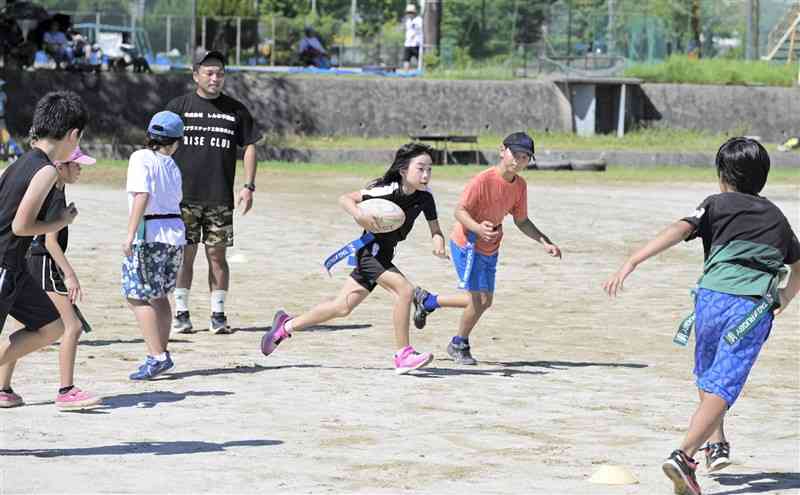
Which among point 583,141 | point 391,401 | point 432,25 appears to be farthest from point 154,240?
point 432,25

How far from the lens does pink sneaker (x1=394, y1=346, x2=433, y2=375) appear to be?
382 inches

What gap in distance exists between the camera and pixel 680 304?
13914mm

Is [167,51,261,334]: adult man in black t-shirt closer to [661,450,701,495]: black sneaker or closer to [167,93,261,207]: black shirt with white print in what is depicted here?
[167,93,261,207]: black shirt with white print

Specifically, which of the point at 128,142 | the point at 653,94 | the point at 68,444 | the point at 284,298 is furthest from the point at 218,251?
the point at 653,94

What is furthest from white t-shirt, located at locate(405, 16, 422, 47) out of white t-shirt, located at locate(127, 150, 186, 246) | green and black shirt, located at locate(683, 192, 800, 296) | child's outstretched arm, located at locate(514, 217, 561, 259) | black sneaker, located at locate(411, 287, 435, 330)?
green and black shirt, located at locate(683, 192, 800, 296)

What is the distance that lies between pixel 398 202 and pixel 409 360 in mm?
1028

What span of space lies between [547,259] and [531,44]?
23.0 meters

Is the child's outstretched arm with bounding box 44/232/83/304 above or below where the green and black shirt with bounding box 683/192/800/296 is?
below

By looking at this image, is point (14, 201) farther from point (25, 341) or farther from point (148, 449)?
point (148, 449)

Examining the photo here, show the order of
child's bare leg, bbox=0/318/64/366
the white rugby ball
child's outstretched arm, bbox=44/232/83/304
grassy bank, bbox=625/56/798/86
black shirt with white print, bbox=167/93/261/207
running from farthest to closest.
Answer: grassy bank, bbox=625/56/798/86 < black shirt with white print, bbox=167/93/261/207 < the white rugby ball < child's outstretched arm, bbox=44/232/83/304 < child's bare leg, bbox=0/318/64/366

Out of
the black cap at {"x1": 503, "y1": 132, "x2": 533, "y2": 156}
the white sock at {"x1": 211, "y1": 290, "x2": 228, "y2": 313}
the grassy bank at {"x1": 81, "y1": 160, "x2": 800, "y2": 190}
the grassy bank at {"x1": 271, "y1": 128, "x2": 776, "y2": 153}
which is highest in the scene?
the black cap at {"x1": 503, "y1": 132, "x2": 533, "y2": 156}

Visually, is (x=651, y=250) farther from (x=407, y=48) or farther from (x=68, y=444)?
(x=407, y=48)

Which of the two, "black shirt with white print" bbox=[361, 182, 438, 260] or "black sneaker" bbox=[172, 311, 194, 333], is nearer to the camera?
"black shirt with white print" bbox=[361, 182, 438, 260]

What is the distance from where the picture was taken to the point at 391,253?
9.97m
